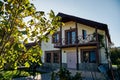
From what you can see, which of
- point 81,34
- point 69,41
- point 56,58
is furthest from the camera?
point 56,58

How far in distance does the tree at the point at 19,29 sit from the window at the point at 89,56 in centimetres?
1660

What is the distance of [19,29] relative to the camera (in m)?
3.12

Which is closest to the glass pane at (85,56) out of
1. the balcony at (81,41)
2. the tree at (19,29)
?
the balcony at (81,41)

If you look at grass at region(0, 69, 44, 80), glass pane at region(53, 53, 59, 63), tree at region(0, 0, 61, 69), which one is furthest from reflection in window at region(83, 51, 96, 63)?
tree at region(0, 0, 61, 69)

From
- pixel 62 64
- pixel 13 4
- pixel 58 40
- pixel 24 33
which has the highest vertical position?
pixel 58 40

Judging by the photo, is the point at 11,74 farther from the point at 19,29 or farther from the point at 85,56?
the point at 85,56

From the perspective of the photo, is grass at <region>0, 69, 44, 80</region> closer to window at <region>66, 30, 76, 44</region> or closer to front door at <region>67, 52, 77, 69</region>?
front door at <region>67, 52, 77, 69</region>

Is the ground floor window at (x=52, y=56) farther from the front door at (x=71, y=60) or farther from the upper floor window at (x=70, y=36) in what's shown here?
the upper floor window at (x=70, y=36)

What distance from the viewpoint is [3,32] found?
2.86m

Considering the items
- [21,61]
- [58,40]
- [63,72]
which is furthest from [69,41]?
[21,61]

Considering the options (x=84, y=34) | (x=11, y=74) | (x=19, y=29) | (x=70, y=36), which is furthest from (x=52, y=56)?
(x=19, y=29)

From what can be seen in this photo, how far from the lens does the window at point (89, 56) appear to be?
750 inches

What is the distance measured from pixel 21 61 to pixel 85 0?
9676 millimetres

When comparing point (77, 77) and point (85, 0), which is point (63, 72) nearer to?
point (77, 77)
